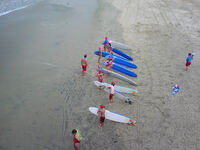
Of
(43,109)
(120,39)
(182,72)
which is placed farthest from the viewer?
(120,39)

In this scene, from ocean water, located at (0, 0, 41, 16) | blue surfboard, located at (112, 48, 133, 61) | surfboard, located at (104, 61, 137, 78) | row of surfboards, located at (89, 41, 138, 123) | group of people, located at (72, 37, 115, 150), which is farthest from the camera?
ocean water, located at (0, 0, 41, 16)

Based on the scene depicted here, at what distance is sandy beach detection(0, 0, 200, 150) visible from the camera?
6395 mm

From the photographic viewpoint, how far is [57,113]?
727 centimetres

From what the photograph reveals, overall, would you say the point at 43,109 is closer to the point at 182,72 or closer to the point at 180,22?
the point at 182,72

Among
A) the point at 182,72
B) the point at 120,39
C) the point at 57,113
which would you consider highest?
the point at 120,39

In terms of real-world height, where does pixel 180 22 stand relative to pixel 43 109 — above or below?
above

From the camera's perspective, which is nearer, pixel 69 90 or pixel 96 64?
pixel 69 90

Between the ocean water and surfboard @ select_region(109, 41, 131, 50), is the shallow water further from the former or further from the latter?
surfboard @ select_region(109, 41, 131, 50)

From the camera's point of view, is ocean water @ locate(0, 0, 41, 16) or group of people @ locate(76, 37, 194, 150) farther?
ocean water @ locate(0, 0, 41, 16)

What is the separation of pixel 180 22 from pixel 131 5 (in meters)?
6.33

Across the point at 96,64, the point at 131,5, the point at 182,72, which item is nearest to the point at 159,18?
the point at 131,5

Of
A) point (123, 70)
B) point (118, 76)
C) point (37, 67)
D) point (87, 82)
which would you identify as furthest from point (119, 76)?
point (37, 67)

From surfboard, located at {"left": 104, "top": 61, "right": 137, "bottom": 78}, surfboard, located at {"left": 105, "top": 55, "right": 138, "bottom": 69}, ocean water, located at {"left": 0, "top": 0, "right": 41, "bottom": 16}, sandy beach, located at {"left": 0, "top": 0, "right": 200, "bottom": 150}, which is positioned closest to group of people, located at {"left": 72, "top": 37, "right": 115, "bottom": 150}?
surfboard, located at {"left": 104, "top": 61, "right": 137, "bottom": 78}

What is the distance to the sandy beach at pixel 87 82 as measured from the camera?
639 cm
